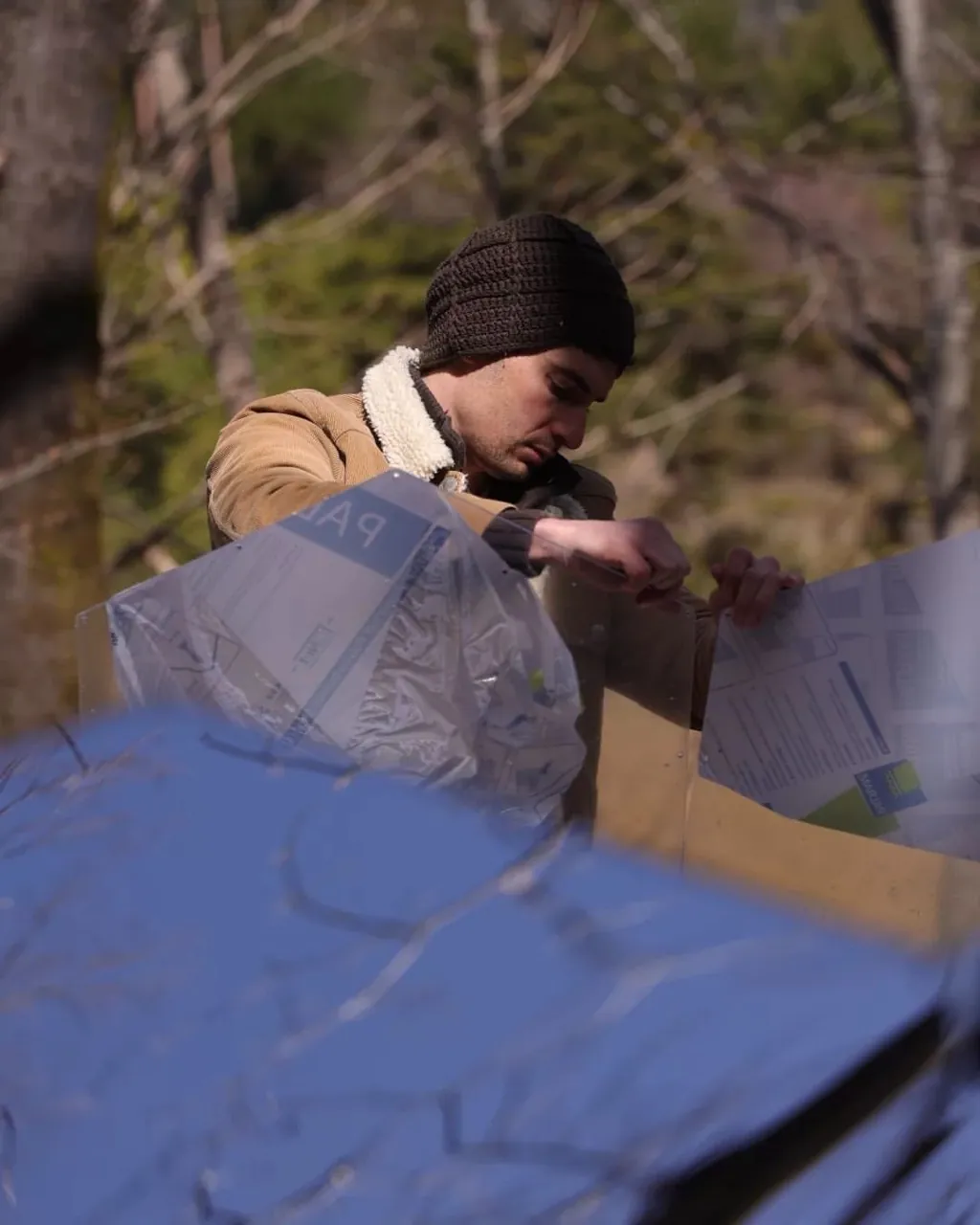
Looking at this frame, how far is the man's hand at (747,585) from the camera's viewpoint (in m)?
1.44

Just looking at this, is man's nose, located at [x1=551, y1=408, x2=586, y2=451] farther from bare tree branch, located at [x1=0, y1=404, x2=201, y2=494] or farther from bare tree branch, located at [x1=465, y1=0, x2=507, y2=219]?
bare tree branch, located at [x1=465, y1=0, x2=507, y2=219]

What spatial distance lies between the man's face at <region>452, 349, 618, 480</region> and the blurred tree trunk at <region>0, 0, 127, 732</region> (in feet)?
5.88

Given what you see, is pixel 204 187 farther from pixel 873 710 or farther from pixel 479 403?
pixel 873 710

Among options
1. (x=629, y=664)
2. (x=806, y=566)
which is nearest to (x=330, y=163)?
(x=806, y=566)

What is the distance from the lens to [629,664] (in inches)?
53.6

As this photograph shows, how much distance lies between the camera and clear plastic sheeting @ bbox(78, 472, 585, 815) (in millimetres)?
1323

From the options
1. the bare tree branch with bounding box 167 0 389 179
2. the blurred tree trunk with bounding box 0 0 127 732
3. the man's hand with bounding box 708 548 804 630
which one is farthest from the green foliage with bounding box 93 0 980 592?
the man's hand with bounding box 708 548 804 630

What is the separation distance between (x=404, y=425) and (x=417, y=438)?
26 millimetres

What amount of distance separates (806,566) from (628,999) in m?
10.4

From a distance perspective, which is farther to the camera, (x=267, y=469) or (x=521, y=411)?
(x=521, y=411)

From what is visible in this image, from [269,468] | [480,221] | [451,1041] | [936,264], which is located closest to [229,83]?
[936,264]

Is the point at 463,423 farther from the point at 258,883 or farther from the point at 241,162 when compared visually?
the point at 241,162

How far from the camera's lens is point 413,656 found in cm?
133

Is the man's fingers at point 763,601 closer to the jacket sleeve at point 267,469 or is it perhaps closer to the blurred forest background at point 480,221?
the jacket sleeve at point 267,469
